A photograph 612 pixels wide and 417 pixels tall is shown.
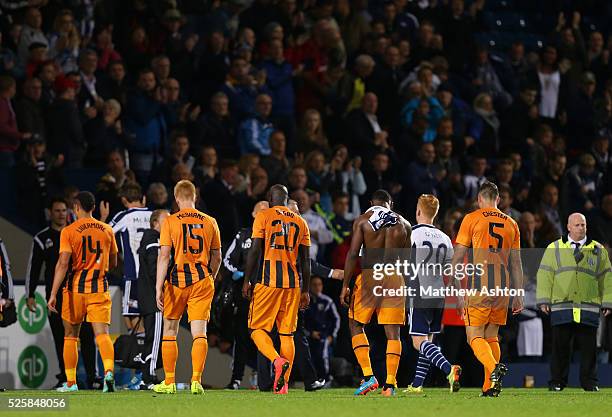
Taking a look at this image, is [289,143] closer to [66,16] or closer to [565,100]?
[66,16]

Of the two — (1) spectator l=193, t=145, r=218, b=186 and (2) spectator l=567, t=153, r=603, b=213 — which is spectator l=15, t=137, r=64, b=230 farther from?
(2) spectator l=567, t=153, r=603, b=213

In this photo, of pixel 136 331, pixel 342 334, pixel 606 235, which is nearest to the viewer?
pixel 136 331

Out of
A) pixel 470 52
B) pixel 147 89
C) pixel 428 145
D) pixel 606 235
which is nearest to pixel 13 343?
pixel 147 89

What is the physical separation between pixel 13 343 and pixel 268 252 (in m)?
4.45

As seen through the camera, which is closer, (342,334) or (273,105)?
(342,334)

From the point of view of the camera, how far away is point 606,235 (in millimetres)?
22078

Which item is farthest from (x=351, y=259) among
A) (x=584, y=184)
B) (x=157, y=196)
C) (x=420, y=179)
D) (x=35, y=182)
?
(x=584, y=184)

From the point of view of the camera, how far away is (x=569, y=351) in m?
17.3

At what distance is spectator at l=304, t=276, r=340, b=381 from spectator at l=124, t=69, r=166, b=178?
10.5ft

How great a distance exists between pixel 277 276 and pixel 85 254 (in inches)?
87.3

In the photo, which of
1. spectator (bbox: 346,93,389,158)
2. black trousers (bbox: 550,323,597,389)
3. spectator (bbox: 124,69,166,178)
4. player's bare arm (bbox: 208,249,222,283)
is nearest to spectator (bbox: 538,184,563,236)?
spectator (bbox: 346,93,389,158)

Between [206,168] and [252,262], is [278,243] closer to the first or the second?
[252,262]

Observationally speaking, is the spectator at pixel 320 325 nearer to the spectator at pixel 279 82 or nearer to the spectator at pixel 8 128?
the spectator at pixel 279 82

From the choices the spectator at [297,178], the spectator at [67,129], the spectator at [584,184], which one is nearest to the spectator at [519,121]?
the spectator at [584,184]
